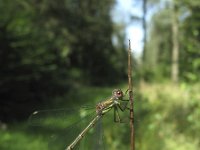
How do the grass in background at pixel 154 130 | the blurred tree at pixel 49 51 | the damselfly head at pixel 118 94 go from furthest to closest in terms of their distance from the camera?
the blurred tree at pixel 49 51
the grass in background at pixel 154 130
the damselfly head at pixel 118 94

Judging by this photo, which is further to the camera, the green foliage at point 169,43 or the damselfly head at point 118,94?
the green foliage at point 169,43

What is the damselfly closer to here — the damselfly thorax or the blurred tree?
the damselfly thorax

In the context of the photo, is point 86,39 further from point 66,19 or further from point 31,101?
point 31,101

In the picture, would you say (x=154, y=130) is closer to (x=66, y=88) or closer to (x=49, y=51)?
(x=49, y=51)

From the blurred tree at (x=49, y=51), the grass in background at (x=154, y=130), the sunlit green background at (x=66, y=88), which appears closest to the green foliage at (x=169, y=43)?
the sunlit green background at (x=66, y=88)

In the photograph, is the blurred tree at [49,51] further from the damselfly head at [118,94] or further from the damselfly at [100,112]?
the damselfly head at [118,94]

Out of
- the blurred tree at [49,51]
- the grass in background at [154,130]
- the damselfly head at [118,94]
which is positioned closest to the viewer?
the damselfly head at [118,94]

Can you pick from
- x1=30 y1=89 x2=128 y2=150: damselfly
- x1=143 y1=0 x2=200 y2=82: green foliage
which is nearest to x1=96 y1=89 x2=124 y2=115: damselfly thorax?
x1=30 y1=89 x2=128 y2=150: damselfly

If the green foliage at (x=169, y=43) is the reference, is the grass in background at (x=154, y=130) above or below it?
below

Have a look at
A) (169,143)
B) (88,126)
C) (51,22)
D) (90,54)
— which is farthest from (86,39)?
(88,126)

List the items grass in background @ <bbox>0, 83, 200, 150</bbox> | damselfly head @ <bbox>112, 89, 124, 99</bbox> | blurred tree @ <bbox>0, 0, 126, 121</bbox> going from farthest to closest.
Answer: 1. blurred tree @ <bbox>0, 0, 126, 121</bbox>
2. grass in background @ <bbox>0, 83, 200, 150</bbox>
3. damselfly head @ <bbox>112, 89, 124, 99</bbox>

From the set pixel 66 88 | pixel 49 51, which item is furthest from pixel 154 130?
pixel 66 88
